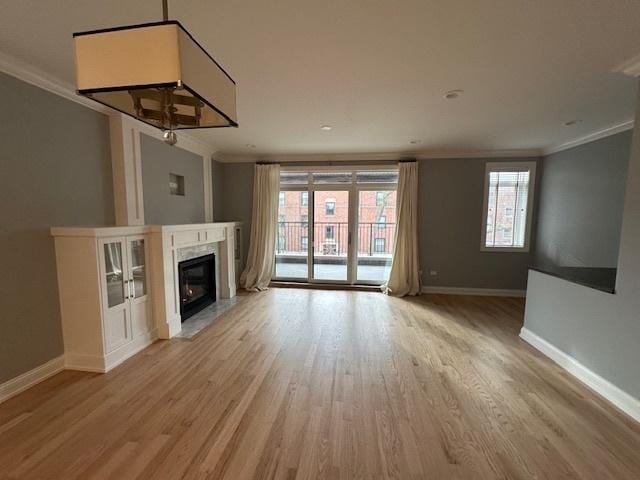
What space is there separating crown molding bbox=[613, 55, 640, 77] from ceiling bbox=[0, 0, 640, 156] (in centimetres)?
5

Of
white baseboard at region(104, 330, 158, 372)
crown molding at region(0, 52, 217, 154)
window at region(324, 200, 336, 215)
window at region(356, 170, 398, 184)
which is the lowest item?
white baseboard at region(104, 330, 158, 372)

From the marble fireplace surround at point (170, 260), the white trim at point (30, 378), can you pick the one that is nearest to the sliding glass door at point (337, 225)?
the marble fireplace surround at point (170, 260)

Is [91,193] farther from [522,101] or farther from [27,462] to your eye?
[522,101]

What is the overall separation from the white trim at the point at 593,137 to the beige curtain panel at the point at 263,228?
461cm

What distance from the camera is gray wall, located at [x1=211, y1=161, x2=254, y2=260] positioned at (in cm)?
530

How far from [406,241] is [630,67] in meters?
3.26

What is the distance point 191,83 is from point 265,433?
6.59 feet

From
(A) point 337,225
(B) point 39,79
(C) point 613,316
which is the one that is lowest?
(C) point 613,316

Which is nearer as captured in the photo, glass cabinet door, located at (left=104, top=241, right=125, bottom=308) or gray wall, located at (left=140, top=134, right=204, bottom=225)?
glass cabinet door, located at (left=104, top=241, right=125, bottom=308)

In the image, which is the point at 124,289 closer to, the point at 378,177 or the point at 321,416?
the point at 321,416

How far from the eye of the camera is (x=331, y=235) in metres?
5.28

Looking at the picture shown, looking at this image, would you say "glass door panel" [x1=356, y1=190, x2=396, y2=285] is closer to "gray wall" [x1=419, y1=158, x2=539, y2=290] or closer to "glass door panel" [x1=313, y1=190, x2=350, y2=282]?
"glass door panel" [x1=313, y1=190, x2=350, y2=282]

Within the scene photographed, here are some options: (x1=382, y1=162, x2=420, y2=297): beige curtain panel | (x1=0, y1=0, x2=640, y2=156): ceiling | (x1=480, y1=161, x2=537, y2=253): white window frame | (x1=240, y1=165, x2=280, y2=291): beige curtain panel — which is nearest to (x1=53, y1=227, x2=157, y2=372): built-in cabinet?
(x1=0, y1=0, x2=640, y2=156): ceiling

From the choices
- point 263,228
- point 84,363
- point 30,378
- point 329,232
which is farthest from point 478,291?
point 30,378
